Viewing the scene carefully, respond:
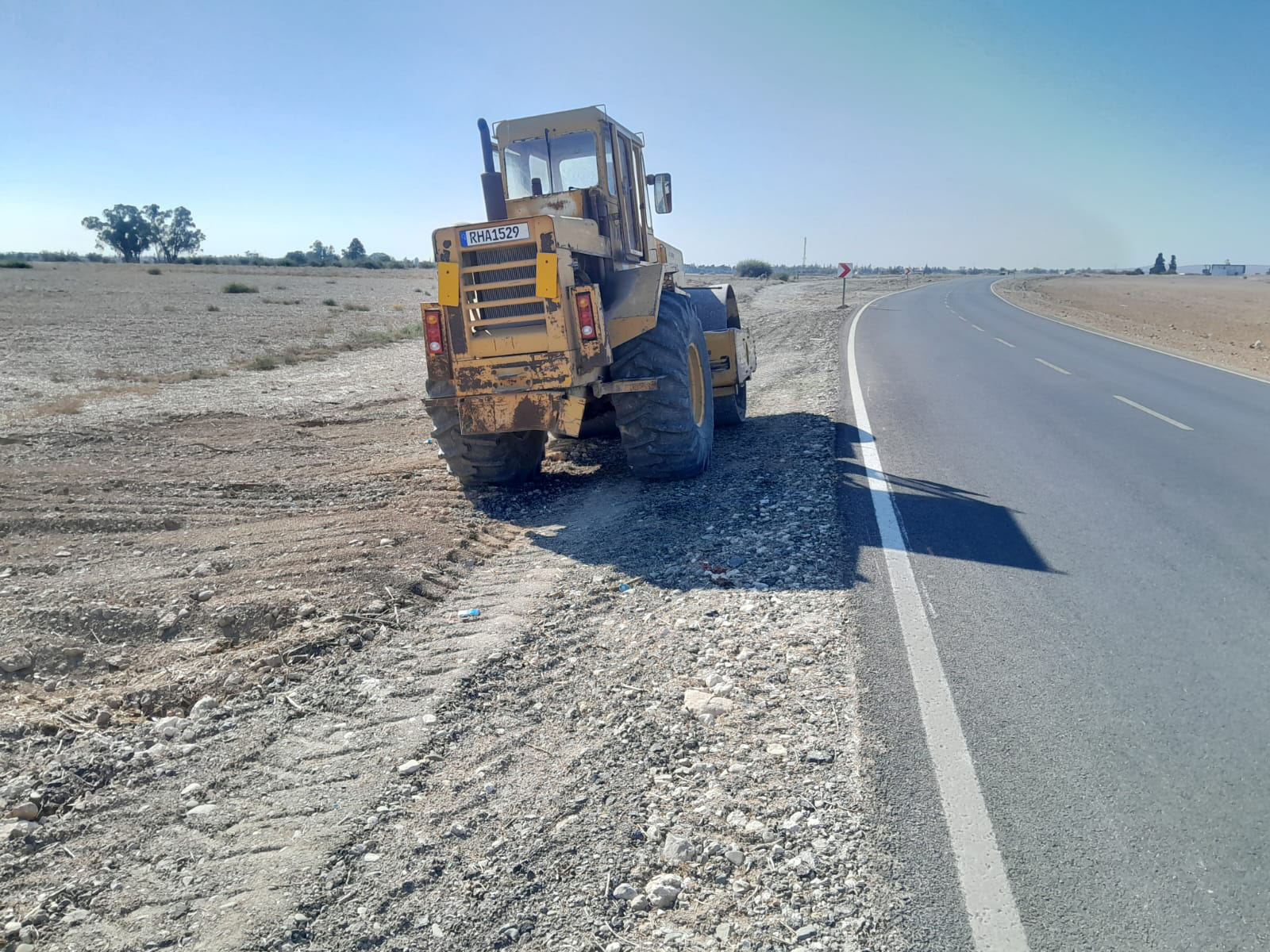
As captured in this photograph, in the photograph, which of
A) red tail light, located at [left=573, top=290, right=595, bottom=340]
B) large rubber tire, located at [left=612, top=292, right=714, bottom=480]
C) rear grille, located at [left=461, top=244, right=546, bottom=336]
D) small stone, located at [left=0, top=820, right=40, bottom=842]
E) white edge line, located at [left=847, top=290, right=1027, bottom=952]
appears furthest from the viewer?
large rubber tire, located at [left=612, top=292, right=714, bottom=480]

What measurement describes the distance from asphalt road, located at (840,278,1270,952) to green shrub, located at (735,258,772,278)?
72811 mm

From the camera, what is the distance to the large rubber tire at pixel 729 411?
1017 centimetres

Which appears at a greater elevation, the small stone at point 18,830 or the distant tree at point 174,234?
the distant tree at point 174,234

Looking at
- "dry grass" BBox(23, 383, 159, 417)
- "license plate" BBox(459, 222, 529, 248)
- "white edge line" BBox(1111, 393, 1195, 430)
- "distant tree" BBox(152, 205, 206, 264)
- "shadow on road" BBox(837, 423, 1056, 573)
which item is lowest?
"shadow on road" BBox(837, 423, 1056, 573)

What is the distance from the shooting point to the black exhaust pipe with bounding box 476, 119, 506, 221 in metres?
8.07

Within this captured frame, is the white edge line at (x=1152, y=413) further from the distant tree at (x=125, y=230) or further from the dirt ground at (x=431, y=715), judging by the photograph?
the distant tree at (x=125, y=230)

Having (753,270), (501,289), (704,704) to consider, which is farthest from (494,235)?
(753,270)

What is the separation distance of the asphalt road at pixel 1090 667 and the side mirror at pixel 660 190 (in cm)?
350

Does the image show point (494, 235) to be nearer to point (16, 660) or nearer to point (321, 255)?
point (16, 660)

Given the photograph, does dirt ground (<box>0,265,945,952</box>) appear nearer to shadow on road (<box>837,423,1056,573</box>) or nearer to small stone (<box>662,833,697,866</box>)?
small stone (<box>662,833,697,866</box>)

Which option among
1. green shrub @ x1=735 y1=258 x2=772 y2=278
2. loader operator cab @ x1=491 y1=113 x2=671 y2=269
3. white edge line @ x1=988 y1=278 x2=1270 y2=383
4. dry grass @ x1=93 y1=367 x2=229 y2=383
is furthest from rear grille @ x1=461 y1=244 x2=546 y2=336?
green shrub @ x1=735 y1=258 x2=772 y2=278

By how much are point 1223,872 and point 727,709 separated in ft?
6.23

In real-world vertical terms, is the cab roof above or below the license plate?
Answer: above

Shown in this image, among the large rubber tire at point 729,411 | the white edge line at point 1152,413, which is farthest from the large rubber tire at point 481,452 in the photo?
the white edge line at point 1152,413
